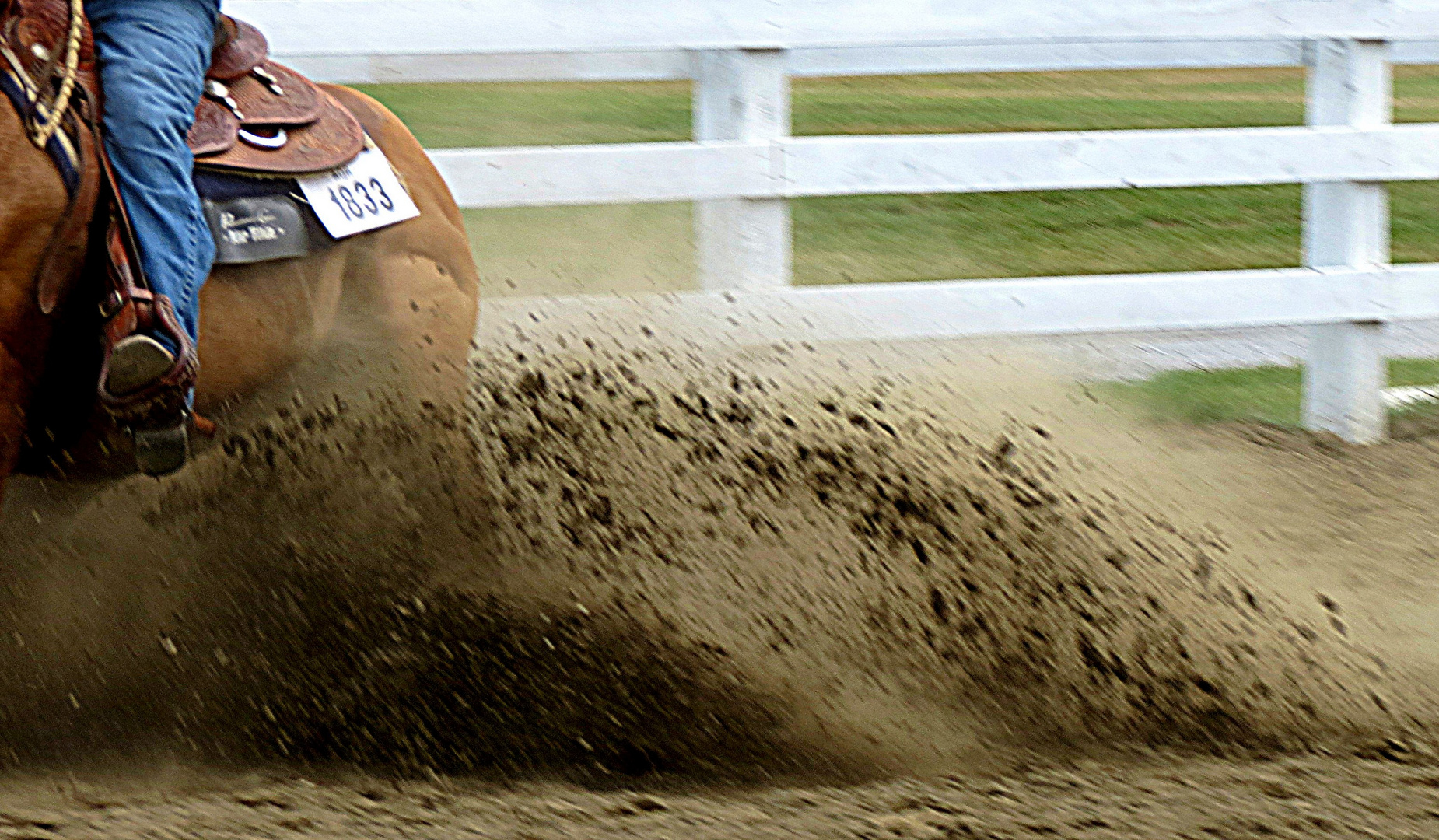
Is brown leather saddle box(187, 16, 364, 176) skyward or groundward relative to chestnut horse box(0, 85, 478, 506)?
skyward

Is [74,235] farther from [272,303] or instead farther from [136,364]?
[272,303]

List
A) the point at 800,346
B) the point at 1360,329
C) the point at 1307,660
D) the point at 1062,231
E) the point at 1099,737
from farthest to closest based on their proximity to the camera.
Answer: the point at 1062,231 < the point at 1360,329 < the point at 800,346 < the point at 1307,660 < the point at 1099,737

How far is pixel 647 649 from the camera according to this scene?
10.7 ft

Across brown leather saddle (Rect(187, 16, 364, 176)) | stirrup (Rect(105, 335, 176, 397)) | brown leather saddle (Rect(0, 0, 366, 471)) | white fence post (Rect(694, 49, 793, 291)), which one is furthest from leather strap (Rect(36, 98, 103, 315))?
white fence post (Rect(694, 49, 793, 291))

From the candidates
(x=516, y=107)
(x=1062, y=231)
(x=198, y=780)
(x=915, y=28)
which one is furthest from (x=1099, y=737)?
(x=516, y=107)

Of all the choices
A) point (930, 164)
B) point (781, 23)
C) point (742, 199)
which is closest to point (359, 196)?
point (742, 199)

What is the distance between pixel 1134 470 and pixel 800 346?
1096 millimetres

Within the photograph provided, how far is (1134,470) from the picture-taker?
14.9 feet

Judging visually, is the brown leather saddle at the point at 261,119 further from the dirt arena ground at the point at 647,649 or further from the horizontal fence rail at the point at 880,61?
the horizontal fence rail at the point at 880,61

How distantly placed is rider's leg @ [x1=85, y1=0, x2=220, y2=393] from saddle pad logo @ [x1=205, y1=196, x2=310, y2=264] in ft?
0.24

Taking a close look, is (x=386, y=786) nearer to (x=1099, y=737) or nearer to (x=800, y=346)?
(x=1099, y=737)

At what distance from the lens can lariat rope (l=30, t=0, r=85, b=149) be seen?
2605 mm

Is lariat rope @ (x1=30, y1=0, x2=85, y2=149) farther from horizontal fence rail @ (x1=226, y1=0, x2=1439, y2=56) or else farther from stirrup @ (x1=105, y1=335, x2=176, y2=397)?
horizontal fence rail @ (x1=226, y1=0, x2=1439, y2=56)

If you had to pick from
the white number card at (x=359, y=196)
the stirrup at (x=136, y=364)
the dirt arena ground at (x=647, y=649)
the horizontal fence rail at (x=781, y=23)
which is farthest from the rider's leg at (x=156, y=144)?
the horizontal fence rail at (x=781, y=23)
